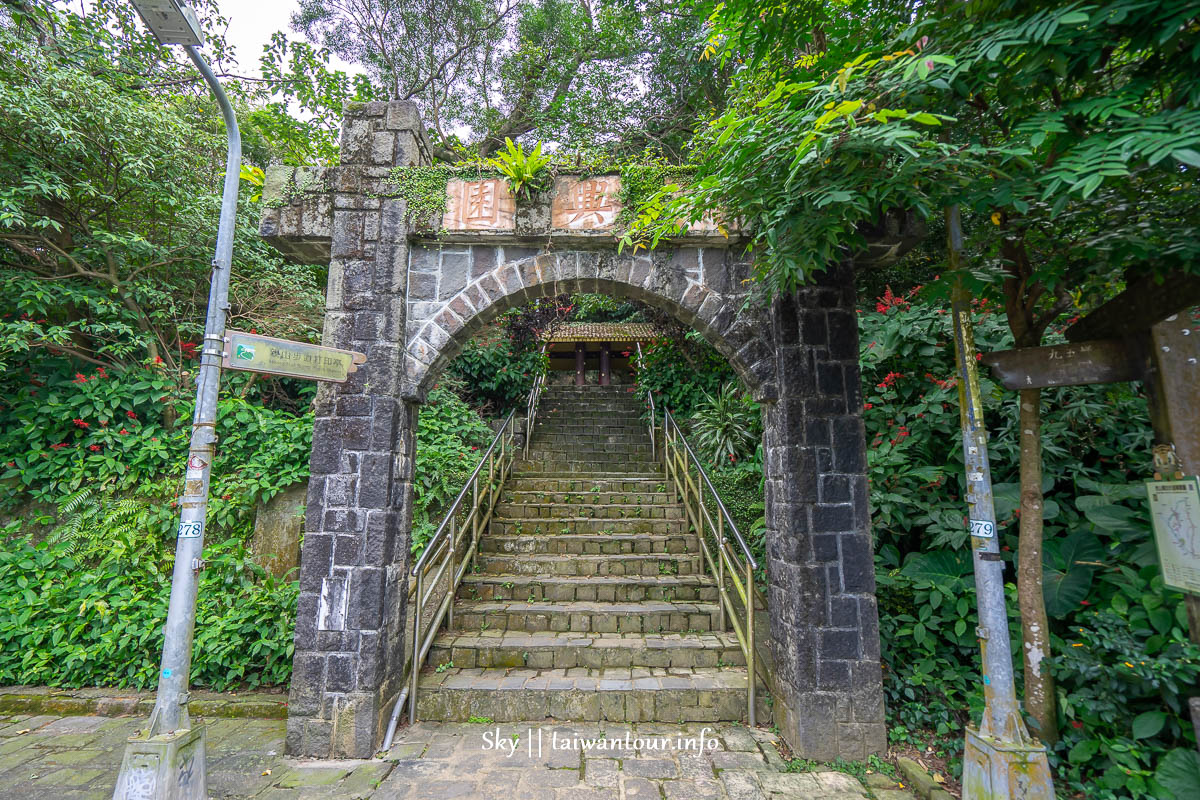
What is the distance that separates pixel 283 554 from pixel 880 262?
5.62m

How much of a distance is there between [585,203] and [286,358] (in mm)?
2144

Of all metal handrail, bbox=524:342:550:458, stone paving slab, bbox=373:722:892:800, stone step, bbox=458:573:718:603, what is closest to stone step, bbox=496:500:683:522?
stone step, bbox=458:573:718:603

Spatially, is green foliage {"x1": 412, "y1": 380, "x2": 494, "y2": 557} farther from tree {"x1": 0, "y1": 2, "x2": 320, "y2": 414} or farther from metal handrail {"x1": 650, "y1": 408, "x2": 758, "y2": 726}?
metal handrail {"x1": 650, "y1": 408, "x2": 758, "y2": 726}

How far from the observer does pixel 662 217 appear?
3.15 metres

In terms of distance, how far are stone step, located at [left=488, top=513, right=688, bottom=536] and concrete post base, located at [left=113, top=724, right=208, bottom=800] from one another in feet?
10.1

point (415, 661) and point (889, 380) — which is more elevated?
point (889, 380)

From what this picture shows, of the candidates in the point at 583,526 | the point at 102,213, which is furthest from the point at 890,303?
the point at 102,213

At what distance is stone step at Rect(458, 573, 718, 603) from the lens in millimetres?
4582

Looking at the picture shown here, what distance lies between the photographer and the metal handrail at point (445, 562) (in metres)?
3.52

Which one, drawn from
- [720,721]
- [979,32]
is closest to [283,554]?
[720,721]

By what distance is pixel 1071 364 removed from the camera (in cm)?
260

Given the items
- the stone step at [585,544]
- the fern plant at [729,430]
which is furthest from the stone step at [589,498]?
the fern plant at [729,430]

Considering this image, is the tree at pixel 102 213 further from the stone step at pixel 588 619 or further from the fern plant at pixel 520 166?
the stone step at pixel 588 619

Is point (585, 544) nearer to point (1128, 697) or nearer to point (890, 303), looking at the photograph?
point (890, 303)
